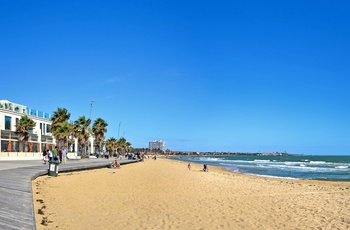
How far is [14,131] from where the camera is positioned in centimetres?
4938

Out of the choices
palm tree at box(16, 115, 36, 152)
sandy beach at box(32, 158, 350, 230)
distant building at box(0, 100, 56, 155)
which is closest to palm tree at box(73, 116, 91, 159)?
distant building at box(0, 100, 56, 155)

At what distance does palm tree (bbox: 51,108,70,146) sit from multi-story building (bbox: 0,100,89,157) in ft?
12.6

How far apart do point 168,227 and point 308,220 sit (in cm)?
481

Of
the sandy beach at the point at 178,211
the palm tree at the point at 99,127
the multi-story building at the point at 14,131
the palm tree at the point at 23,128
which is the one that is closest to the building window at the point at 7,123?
→ the multi-story building at the point at 14,131

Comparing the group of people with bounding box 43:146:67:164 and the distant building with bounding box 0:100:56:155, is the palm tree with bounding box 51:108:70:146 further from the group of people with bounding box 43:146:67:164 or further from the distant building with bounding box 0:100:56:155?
the group of people with bounding box 43:146:67:164

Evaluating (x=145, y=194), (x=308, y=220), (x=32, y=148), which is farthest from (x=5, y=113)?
(x=308, y=220)

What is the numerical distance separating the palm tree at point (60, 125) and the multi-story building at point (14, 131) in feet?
12.6

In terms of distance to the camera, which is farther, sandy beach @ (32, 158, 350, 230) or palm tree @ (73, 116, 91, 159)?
palm tree @ (73, 116, 91, 159)

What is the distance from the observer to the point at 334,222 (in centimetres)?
1062

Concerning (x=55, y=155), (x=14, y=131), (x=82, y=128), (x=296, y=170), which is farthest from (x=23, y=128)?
(x=296, y=170)

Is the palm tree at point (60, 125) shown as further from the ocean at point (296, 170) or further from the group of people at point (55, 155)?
the ocean at point (296, 170)

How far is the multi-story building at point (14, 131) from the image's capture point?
4731 cm

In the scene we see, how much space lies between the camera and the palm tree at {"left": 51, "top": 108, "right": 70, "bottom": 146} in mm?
52438

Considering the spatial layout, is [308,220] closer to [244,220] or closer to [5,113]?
[244,220]
